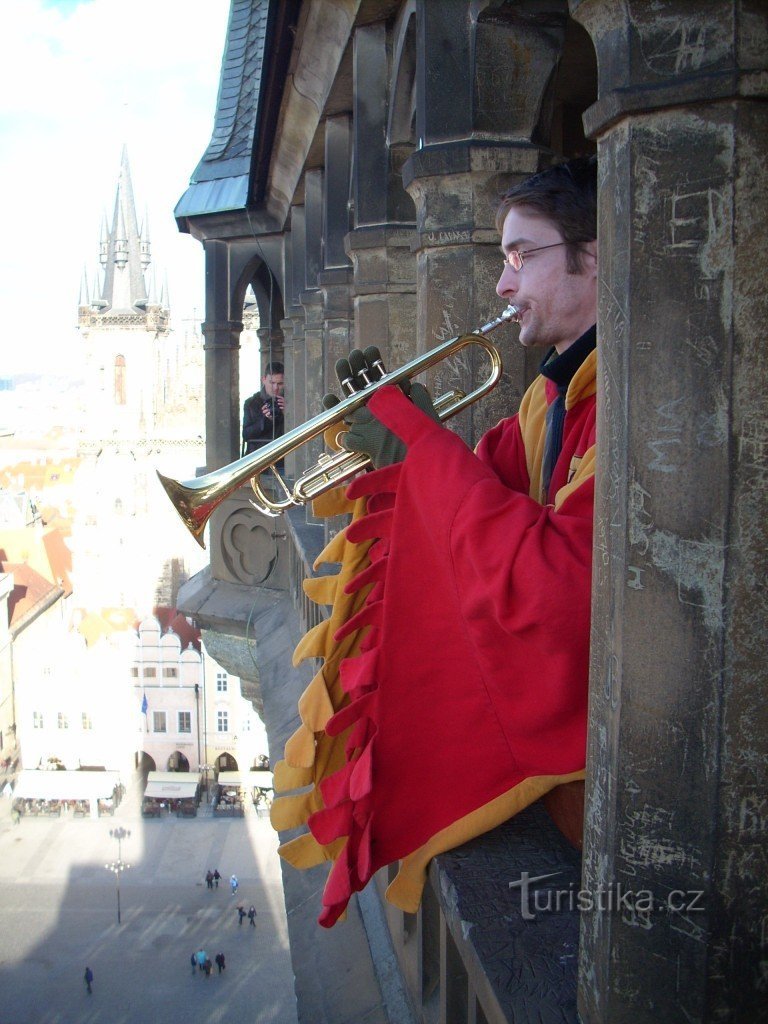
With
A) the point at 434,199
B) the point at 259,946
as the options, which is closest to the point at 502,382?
the point at 434,199

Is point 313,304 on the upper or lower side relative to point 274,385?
upper

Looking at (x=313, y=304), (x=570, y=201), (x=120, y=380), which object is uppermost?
(x=120, y=380)

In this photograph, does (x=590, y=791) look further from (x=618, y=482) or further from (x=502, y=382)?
(x=502, y=382)

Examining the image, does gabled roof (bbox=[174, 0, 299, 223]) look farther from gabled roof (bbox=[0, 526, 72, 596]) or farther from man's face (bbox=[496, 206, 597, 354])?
gabled roof (bbox=[0, 526, 72, 596])

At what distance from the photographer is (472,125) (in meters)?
3.47

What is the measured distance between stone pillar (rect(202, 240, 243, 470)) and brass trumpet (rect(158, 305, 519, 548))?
7.42 meters

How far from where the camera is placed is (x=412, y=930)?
2.94 m

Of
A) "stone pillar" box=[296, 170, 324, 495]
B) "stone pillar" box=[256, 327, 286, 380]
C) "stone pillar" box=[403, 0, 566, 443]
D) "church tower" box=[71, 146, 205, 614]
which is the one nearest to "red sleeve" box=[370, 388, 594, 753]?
"stone pillar" box=[403, 0, 566, 443]

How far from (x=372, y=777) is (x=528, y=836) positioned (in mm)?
358

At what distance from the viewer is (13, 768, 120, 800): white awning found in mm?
36688

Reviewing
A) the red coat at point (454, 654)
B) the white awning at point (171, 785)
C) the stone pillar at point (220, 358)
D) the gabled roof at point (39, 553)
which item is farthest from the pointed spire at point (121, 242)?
the red coat at point (454, 654)

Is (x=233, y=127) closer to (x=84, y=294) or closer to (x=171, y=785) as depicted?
(x=171, y=785)

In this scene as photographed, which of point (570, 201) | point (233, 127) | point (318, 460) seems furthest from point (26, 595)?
point (570, 201)

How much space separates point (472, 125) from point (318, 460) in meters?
1.10
